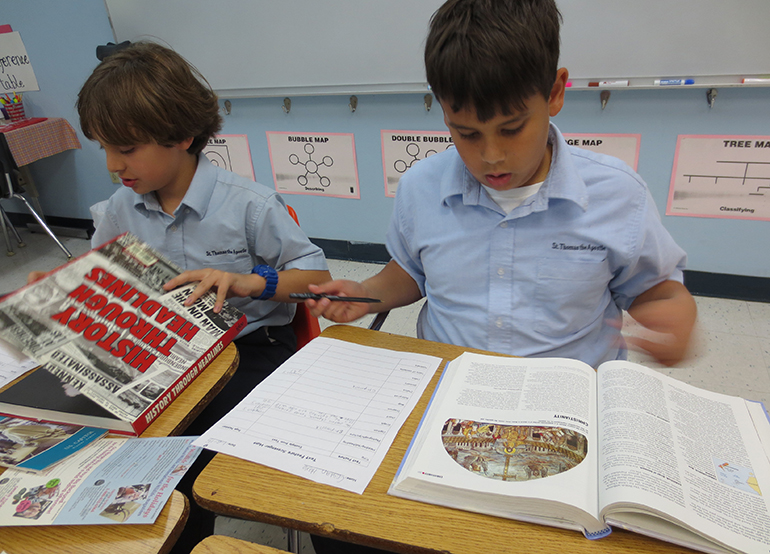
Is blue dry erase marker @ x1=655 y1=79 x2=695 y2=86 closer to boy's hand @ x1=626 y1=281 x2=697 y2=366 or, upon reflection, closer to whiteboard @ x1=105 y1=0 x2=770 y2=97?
whiteboard @ x1=105 y1=0 x2=770 y2=97

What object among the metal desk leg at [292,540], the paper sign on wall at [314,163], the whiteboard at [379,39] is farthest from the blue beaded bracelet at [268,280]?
the paper sign on wall at [314,163]

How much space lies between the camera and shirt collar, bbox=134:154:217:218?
1149mm

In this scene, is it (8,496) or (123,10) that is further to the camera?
(123,10)

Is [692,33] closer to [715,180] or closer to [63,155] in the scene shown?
[715,180]

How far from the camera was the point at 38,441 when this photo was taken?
69cm

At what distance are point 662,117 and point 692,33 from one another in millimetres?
310

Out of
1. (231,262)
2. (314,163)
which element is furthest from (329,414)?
(314,163)

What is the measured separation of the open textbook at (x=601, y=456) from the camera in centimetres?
49

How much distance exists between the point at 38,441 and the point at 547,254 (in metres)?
0.86

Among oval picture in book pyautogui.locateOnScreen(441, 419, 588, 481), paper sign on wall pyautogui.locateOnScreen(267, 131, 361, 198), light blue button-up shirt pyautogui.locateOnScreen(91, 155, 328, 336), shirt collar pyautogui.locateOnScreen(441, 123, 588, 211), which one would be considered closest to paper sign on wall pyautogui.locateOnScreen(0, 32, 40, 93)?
paper sign on wall pyautogui.locateOnScreen(267, 131, 361, 198)

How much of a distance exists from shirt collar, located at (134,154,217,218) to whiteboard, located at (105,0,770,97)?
1081mm

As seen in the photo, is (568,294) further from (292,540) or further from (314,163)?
(314,163)

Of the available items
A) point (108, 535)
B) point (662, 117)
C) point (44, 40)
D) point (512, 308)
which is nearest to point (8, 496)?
point (108, 535)

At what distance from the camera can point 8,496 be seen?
608 mm
